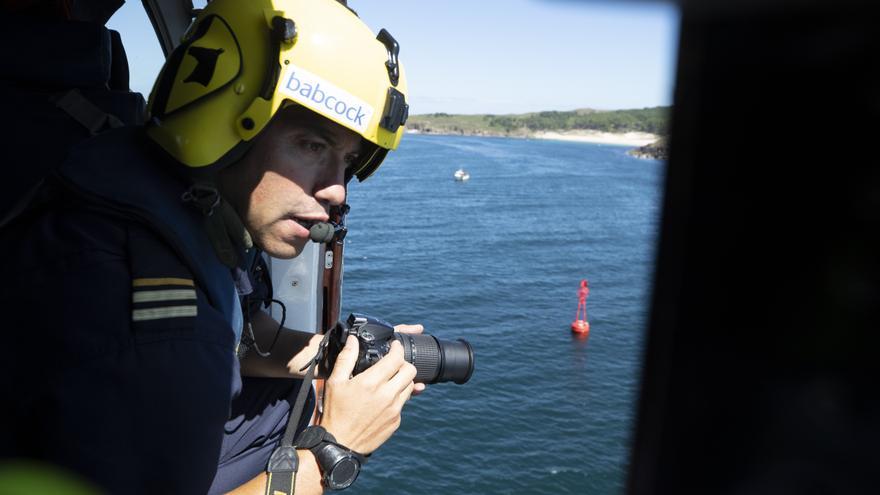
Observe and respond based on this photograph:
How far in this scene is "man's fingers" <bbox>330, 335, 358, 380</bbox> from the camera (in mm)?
1914

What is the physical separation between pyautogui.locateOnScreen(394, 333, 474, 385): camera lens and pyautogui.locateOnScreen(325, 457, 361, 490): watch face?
63cm

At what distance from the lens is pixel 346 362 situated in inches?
77.2

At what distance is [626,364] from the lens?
24.6 metres

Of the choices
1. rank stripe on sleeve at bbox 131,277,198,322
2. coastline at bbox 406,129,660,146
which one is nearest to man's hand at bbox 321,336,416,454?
rank stripe on sleeve at bbox 131,277,198,322

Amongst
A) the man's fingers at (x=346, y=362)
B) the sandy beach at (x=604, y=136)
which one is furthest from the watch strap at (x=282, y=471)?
the sandy beach at (x=604, y=136)

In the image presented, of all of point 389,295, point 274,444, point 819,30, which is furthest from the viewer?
point 389,295

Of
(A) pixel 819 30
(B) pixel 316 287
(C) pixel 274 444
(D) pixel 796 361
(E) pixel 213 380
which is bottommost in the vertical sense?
(C) pixel 274 444

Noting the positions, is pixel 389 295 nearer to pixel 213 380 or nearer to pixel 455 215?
pixel 455 215

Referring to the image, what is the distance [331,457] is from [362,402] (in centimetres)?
17

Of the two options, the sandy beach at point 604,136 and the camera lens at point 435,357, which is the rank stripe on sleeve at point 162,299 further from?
the sandy beach at point 604,136

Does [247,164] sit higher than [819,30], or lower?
lower

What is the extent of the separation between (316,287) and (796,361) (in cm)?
337

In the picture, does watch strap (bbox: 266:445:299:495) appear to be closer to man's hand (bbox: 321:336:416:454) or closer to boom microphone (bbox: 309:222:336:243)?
man's hand (bbox: 321:336:416:454)

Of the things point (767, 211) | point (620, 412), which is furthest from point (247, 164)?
point (620, 412)
